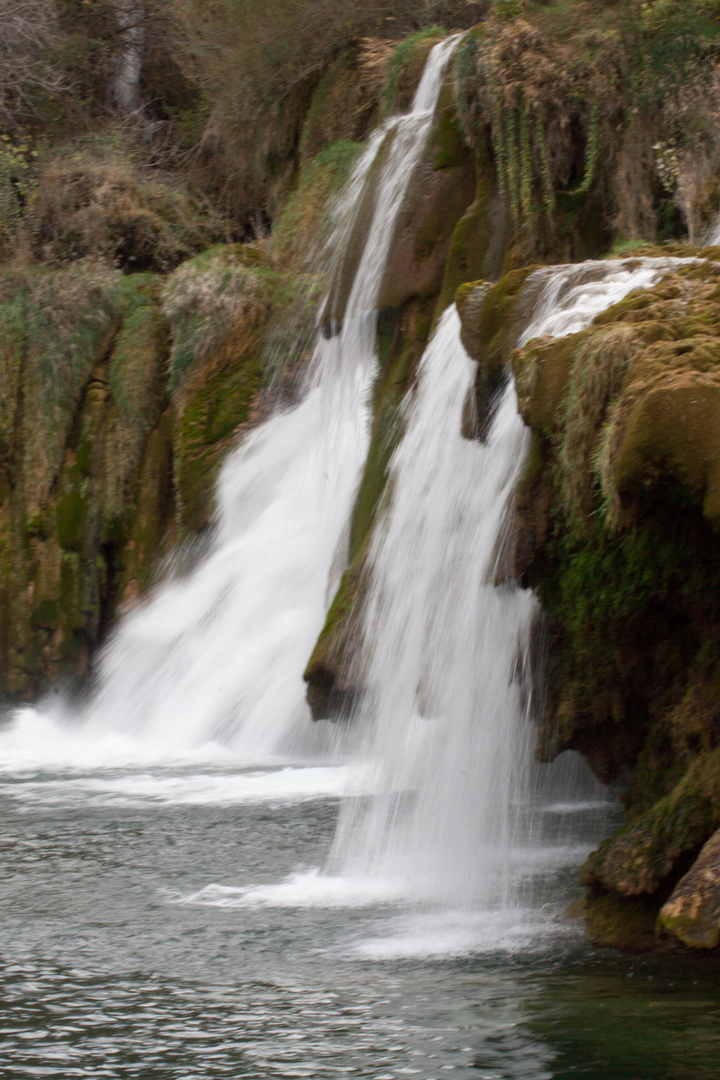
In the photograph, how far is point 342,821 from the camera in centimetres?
686

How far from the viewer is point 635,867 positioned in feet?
15.8

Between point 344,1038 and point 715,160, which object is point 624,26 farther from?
point 344,1038

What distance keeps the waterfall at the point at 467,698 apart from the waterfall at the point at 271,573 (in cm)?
283

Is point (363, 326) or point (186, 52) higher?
point (186, 52)

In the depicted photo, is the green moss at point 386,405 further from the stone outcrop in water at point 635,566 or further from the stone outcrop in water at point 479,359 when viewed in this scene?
the stone outcrop in water at point 635,566

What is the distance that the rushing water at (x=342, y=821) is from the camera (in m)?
3.92

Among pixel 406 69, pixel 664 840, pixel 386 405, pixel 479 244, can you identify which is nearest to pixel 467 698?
pixel 664 840

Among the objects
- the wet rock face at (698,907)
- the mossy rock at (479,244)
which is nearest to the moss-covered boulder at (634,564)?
the wet rock face at (698,907)

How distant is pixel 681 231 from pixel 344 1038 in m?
8.14

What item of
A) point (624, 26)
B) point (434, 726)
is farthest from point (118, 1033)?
point (624, 26)

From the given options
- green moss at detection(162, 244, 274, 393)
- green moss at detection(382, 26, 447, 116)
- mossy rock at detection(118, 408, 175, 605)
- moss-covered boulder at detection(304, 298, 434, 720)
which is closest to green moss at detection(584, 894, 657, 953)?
moss-covered boulder at detection(304, 298, 434, 720)

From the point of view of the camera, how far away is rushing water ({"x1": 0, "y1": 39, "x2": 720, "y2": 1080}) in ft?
12.9

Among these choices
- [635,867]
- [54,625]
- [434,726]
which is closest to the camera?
[635,867]

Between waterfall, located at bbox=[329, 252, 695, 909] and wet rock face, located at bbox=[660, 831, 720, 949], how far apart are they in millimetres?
1257
